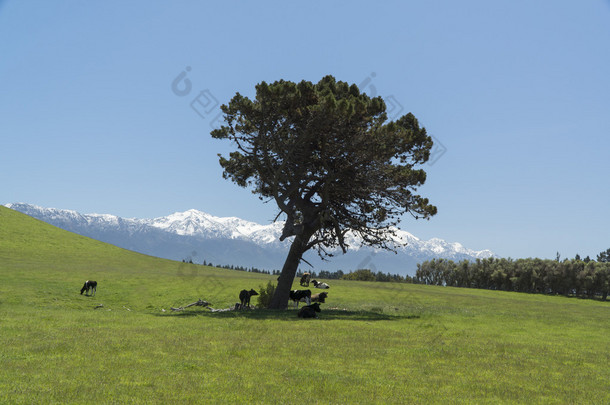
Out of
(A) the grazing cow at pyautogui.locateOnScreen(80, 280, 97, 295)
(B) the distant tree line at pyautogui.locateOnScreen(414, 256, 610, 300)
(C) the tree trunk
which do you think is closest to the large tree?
(C) the tree trunk

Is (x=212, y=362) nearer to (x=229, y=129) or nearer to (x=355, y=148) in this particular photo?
(x=355, y=148)

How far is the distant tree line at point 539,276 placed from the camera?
355 ft

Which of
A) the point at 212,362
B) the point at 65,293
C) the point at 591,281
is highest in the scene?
the point at 591,281

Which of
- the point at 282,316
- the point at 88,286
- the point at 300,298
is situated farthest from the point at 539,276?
the point at 88,286

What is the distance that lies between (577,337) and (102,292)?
4149cm

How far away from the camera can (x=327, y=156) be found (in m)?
31.9

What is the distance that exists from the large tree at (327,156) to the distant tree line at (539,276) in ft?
338

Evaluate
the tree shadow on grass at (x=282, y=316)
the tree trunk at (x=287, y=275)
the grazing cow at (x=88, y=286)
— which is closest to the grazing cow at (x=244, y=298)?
the tree trunk at (x=287, y=275)

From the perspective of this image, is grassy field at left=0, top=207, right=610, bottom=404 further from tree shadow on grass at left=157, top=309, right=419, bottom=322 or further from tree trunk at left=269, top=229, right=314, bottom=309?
tree trunk at left=269, top=229, right=314, bottom=309

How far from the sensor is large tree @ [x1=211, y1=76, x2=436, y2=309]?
2920 centimetres

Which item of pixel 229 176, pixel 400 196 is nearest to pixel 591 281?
pixel 400 196

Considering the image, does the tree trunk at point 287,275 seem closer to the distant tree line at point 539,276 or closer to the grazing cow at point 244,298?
the grazing cow at point 244,298

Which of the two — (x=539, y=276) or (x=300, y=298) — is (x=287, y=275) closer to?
(x=300, y=298)

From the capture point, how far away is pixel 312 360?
1342 cm
